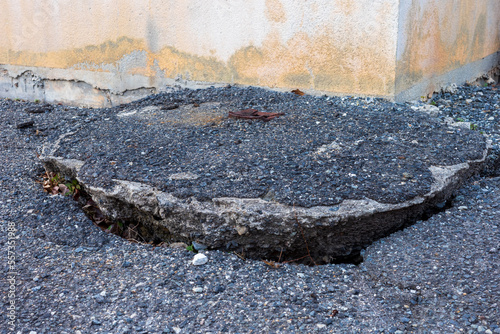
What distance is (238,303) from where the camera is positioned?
1.71 metres

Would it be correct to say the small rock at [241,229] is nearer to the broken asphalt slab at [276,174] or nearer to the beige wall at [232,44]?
the broken asphalt slab at [276,174]

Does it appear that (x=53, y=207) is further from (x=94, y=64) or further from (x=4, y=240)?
(x=94, y=64)

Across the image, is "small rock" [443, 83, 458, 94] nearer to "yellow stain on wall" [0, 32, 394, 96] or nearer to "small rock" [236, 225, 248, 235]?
"yellow stain on wall" [0, 32, 394, 96]

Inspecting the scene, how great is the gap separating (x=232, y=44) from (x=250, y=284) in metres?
2.52

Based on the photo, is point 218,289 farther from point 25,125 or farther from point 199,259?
point 25,125

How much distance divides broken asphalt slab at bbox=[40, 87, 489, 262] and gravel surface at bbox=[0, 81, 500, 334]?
0.12 metres

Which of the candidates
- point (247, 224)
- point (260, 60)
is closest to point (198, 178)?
point (247, 224)

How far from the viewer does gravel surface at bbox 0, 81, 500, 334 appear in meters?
1.61

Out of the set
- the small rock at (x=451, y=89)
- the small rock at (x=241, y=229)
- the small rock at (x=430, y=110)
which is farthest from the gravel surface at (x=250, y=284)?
the small rock at (x=451, y=89)

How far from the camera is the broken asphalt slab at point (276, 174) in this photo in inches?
78.4

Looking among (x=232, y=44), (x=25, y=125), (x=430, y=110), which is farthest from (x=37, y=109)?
(x=430, y=110)

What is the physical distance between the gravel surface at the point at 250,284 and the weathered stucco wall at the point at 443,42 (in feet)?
4.60

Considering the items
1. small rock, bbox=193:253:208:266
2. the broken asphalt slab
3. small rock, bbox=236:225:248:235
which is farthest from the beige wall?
small rock, bbox=193:253:208:266

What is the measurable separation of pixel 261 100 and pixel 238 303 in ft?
6.67
